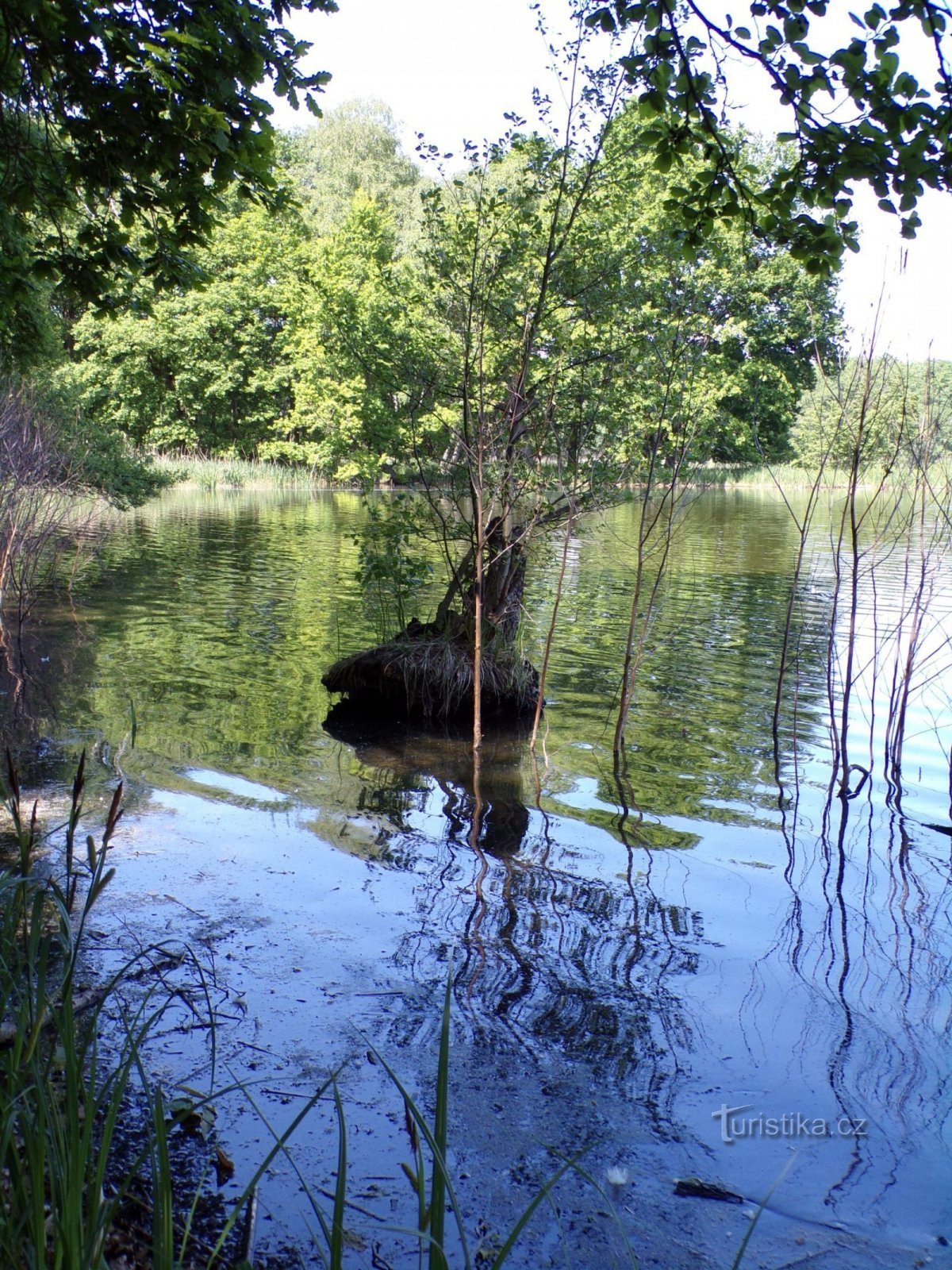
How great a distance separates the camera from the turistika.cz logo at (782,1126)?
3764mm

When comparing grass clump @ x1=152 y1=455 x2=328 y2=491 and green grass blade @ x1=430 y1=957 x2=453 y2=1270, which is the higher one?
green grass blade @ x1=430 y1=957 x2=453 y2=1270

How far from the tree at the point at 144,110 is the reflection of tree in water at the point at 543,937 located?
4.01 meters

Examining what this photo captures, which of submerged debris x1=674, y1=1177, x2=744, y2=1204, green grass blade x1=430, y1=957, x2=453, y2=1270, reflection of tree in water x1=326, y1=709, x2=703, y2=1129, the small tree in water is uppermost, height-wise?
the small tree in water

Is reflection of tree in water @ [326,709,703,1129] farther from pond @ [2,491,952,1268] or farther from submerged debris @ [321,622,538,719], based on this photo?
submerged debris @ [321,622,538,719]

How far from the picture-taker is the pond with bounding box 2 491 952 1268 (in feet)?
11.1

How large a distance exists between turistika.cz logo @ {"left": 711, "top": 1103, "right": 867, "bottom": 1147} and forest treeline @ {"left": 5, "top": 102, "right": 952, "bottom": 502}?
4062mm

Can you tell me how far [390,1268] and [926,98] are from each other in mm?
4988

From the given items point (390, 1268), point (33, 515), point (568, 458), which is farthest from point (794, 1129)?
point (33, 515)

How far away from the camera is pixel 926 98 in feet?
15.8

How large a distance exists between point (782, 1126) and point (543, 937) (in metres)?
1.77

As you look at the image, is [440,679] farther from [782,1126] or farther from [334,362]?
[334,362]

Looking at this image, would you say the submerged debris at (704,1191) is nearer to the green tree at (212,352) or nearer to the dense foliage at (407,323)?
the dense foliage at (407,323)

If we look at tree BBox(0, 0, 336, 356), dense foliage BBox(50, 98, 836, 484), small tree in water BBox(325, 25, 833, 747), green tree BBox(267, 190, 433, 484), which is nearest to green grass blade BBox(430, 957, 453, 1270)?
tree BBox(0, 0, 336, 356)

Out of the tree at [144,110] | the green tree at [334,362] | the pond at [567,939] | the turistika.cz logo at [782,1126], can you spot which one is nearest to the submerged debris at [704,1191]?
the pond at [567,939]
